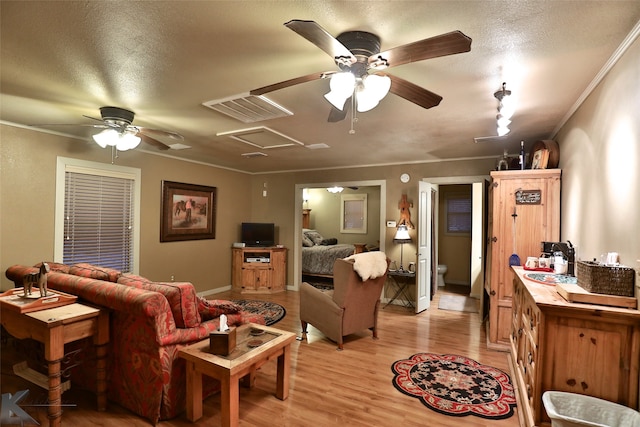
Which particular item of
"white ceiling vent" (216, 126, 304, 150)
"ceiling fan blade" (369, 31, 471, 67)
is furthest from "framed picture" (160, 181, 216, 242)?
"ceiling fan blade" (369, 31, 471, 67)

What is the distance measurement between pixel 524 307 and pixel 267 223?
16.8 feet

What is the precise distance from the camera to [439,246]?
7.51 meters

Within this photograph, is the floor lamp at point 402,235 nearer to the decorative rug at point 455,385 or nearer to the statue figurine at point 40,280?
the decorative rug at point 455,385

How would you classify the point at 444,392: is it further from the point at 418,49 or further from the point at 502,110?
the point at 418,49

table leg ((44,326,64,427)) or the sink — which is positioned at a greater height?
the sink

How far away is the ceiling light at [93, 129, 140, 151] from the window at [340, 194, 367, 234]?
6.35 m

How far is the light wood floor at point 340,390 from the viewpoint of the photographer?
7.52 feet

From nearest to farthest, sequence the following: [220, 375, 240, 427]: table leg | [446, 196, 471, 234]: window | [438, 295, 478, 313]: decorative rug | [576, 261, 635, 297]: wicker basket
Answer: [576, 261, 635, 297]: wicker basket < [220, 375, 240, 427]: table leg < [438, 295, 478, 313]: decorative rug < [446, 196, 471, 234]: window

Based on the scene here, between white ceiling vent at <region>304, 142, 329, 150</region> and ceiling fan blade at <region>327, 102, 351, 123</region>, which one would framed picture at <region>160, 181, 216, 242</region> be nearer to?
white ceiling vent at <region>304, 142, 329, 150</region>

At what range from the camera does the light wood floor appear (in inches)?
90.3

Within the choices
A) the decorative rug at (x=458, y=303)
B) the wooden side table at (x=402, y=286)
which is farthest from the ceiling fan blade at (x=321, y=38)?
the decorative rug at (x=458, y=303)

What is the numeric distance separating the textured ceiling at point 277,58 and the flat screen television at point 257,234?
3.20 metres

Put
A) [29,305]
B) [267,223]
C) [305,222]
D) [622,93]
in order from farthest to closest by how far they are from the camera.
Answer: [305,222]
[267,223]
[29,305]
[622,93]

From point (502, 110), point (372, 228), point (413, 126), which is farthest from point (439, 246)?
point (502, 110)
